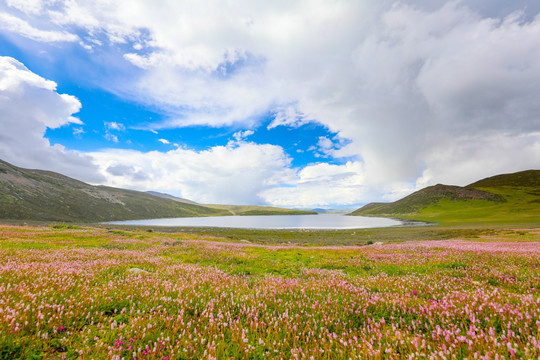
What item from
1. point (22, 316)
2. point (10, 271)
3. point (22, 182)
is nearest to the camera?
point (22, 316)

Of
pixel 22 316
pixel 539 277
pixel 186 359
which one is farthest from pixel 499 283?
pixel 22 316

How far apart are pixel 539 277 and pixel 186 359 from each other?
37.5 feet

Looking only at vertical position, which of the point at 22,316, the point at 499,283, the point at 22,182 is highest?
the point at 22,182

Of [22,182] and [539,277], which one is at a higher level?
[22,182]

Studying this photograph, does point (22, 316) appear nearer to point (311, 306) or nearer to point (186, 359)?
point (186, 359)

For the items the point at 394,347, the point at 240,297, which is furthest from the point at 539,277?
the point at 240,297

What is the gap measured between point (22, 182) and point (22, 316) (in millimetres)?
262246

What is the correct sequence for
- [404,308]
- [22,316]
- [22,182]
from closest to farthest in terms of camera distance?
[22,316] < [404,308] < [22,182]

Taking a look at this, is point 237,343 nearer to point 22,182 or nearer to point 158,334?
point 158,334

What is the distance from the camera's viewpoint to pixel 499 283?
25.4ft

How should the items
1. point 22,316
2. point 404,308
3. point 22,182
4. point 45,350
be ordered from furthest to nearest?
point 22,182, point 404,308, point 22,316, point 45,350

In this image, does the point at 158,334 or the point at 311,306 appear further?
the point at 311,306

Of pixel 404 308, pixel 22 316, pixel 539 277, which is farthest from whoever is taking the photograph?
pixel 539 277

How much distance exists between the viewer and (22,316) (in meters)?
3.67
